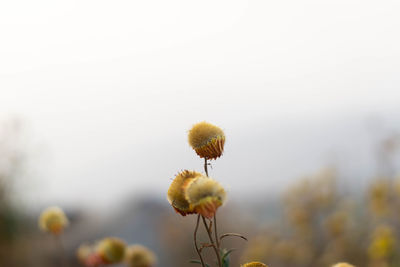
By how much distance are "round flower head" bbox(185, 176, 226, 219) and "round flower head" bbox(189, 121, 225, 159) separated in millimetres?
167

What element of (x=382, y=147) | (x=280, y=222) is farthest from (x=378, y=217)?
(x=280, y=222)

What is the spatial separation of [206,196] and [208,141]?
0.20 metres

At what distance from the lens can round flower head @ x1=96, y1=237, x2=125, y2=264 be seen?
1714 millimetres

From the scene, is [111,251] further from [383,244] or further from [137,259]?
[383,244]

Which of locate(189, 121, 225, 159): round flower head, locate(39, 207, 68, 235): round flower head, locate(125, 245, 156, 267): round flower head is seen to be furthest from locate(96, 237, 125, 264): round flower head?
locate(189, 121, 225, 159): round flower head

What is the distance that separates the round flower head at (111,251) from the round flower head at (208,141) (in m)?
0.92

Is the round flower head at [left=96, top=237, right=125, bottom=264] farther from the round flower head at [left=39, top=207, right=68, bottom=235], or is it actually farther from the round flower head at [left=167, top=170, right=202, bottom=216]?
the round flower head at [left=167, top=170, right=202, bottom=216]

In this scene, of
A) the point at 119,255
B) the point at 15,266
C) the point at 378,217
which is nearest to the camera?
the point at 119,255

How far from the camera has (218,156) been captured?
0.98m

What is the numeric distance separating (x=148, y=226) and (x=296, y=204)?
10.8 feet

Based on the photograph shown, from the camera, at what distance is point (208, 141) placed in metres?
0.96

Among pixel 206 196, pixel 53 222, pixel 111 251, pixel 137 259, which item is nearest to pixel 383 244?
pixel 137 259

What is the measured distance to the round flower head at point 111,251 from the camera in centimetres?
171

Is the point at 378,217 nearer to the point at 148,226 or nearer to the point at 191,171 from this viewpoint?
the point at 191,171
